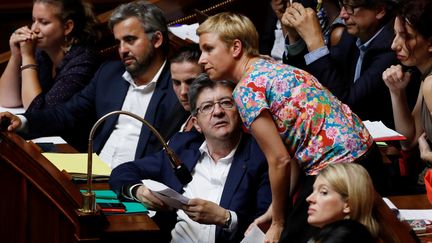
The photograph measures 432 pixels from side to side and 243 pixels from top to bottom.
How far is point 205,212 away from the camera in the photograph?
129 inches

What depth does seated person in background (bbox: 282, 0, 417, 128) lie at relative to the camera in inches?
155

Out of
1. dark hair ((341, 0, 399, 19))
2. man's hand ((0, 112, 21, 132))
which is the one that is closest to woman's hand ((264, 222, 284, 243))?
man's hand ((0, 112, 21, 132))

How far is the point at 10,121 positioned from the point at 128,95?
1.98 feet

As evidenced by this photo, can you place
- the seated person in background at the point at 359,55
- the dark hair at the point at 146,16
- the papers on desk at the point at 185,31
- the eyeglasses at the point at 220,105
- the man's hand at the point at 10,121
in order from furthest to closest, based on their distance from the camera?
the papers on desk at the point at 185,31 < the dark hair at the point at 146,16 < the seated person in background at the point at 359,55 < the man's hand at the point at 10,121 < the eyeglasses at the point at 220,105

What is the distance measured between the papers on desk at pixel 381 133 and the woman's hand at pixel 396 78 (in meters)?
0.16

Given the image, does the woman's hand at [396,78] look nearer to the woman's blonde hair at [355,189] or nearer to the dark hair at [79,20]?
the woman's blonde hair at [355,189]

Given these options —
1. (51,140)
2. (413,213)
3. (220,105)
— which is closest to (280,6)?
(51,140)

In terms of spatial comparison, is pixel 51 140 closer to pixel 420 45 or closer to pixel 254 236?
pixel 254 236

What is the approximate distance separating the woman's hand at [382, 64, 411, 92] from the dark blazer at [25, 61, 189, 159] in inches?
34.3

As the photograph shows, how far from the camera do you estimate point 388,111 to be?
415cm

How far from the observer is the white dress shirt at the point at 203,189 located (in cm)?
344

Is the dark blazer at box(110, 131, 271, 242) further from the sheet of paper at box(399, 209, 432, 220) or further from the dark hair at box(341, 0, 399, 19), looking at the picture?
the dark hair at box(341, 0, 399, 19)

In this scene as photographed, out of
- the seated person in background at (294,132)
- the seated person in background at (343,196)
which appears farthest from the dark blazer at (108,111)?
the seated person in background at (343,196)

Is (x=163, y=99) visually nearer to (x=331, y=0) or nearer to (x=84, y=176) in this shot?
(x=84, y=176)
